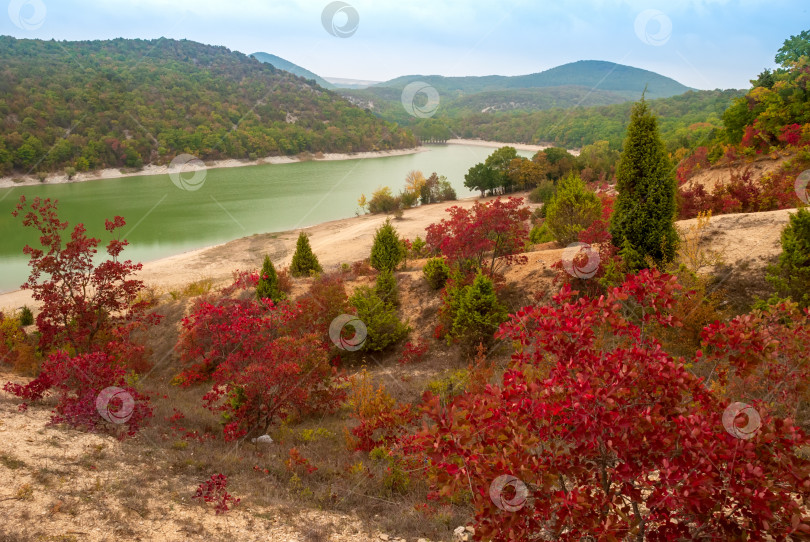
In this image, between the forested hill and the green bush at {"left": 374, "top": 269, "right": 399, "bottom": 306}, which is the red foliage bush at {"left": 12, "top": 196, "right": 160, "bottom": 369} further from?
the forested hill

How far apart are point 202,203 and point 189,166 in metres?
31.4

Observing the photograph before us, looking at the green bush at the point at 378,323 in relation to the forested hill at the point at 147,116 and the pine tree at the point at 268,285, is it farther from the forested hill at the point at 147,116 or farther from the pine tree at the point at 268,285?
the forested hill at the point at 147,116

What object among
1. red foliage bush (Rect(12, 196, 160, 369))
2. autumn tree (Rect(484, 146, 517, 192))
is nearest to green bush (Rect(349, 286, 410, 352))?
red foliage bush (Rect(12, 196, 160, 369))

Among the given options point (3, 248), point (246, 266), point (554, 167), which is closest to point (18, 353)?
point (246, 266)

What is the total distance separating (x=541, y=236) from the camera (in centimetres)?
1894

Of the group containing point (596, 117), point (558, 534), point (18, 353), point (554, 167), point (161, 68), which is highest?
point (161, 68)

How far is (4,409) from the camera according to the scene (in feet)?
23.3

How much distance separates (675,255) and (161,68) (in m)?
125

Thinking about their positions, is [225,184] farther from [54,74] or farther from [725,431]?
[725,431]

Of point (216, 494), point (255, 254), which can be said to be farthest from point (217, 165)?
point (216, 494)

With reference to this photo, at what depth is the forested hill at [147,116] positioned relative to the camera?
63969 millimetres

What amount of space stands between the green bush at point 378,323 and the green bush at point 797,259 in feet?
27.3

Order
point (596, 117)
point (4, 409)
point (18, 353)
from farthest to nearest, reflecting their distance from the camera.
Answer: point (596, 117), point (18, 353), point (4, 409)

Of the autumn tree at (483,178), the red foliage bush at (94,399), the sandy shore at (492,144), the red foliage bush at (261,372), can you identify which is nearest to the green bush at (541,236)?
the red foliage bush at (261,372)
